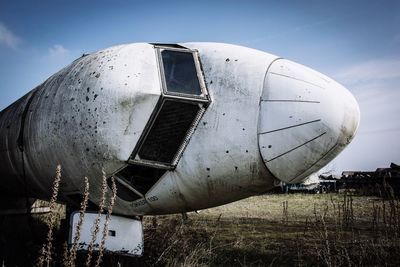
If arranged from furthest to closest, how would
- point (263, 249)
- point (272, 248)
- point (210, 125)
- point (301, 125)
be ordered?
point (272, 248)
point (263, 249)
point (210, 125)
point (301, 125)

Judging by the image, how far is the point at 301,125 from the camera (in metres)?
3.48

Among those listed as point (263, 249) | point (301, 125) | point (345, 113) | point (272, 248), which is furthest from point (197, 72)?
point (272, 248)

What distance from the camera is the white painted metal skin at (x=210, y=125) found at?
11.6 feet

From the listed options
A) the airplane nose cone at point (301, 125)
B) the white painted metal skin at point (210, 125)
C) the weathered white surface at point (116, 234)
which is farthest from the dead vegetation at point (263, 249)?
the airplane nose cone at point (301, 125)

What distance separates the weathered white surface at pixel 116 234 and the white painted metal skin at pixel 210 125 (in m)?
0.16

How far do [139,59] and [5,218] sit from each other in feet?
14.6

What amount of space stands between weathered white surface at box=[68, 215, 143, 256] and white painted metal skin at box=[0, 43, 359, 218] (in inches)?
6.4

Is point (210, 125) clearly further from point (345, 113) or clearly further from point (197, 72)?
point (345, 113)

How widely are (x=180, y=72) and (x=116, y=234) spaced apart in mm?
1824

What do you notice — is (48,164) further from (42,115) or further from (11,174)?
(11,174)

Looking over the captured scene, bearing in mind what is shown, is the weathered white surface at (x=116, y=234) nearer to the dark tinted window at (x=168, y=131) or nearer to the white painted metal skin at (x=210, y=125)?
the white painted metal skin at (x=210, y=125)

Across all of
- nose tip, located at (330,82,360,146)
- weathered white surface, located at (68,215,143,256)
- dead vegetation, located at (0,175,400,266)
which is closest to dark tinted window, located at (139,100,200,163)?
dead vegetation, located at (0,175,400,266)

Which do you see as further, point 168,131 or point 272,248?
point 272,248

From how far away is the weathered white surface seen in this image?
3.90 meters
